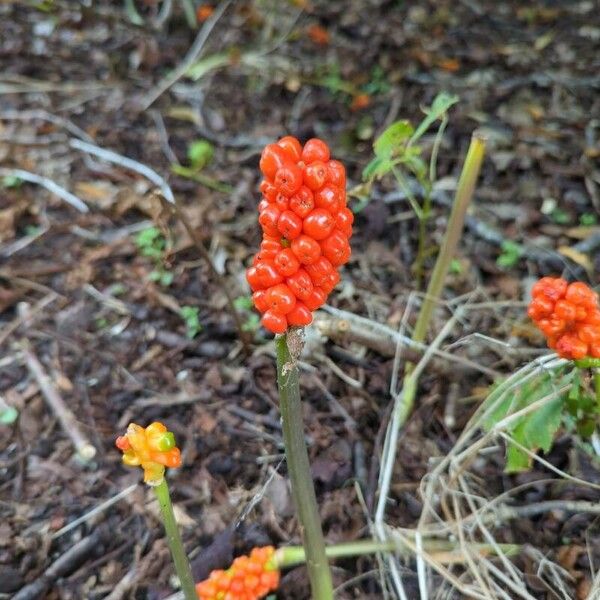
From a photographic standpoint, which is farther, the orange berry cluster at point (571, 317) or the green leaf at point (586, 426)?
the green leaf at point (586, 426)

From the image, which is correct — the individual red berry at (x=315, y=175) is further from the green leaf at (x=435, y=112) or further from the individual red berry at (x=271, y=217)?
the green leaf at (x=435, y=112)

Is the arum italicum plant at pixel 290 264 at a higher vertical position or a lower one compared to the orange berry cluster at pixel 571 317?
higher

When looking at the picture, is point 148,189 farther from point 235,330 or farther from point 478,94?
point 478,94

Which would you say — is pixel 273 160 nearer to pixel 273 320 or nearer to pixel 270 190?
pixel 270 190

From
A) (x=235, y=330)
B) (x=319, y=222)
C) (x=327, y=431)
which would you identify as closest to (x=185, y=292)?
(x=235, y=330)

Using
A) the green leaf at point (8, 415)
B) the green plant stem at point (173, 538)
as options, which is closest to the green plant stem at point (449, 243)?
the green plant stem at point (173, 538)

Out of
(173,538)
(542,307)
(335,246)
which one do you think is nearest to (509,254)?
(542,307)
